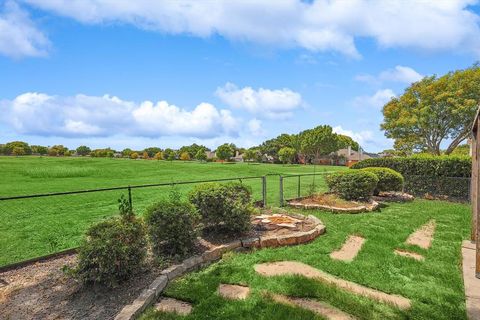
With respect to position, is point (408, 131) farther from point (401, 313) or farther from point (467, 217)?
point (401, 313)

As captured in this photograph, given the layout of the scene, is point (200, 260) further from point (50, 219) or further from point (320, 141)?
point (320, 141)

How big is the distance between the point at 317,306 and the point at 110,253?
2.53m

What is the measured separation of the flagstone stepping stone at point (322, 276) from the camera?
377 cm

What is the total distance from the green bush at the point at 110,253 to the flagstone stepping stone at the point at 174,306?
2.18 ft

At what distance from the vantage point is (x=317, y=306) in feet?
11.7

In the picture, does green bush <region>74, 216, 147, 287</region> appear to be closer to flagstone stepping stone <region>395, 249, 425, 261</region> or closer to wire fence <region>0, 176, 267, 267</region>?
wire fence <region>0, 176, 267, 267</region>

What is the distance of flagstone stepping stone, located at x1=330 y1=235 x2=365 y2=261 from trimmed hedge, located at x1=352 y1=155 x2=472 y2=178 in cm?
955

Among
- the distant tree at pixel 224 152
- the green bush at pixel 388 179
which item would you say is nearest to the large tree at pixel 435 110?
the green bush at pixel 388 179

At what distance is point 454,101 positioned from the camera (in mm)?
23672

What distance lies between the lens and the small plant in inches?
188

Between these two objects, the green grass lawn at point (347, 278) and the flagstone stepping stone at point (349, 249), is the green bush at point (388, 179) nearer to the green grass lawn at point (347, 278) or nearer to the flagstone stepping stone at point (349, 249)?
the green grass lawn at point (347, 278)

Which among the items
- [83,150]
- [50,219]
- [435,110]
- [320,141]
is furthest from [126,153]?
[50,219]

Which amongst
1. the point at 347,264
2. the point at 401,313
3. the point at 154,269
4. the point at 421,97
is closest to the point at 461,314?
the point at 401,313

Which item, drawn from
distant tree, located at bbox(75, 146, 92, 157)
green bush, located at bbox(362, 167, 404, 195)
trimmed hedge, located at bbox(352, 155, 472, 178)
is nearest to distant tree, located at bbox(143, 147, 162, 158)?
distant tree, located at bbox(75, 146, 92, 157)
